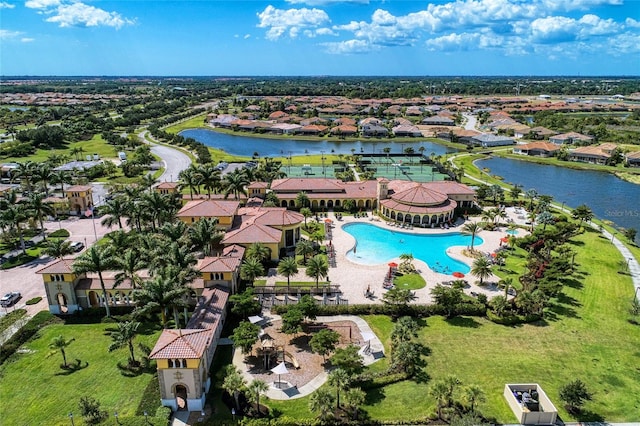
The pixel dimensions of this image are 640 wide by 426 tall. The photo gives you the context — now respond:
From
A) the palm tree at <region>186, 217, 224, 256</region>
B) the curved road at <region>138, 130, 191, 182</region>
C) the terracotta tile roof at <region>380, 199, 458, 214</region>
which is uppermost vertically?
the palm tree at <region>186, 217, 224, 256</region>

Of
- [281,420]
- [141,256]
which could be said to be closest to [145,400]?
[281,420]

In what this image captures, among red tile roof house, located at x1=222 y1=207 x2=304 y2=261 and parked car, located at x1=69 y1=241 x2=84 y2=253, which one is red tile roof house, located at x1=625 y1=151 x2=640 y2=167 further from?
parked car, located at x1=69 y1=241 x2=84 y2=253

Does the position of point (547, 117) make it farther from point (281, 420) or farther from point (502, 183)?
point (281, 420)

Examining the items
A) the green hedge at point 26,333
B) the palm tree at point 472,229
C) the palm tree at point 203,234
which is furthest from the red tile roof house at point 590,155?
the green hedge at point 26,333

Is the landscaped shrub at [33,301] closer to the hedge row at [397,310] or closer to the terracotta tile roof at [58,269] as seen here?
the terracotta tile roof at [58,269]

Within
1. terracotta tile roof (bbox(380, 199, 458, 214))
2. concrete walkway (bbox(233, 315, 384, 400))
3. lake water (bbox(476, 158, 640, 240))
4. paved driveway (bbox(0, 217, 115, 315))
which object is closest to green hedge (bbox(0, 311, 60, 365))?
paved driveway (bbox(0, 217, 115, 315))
